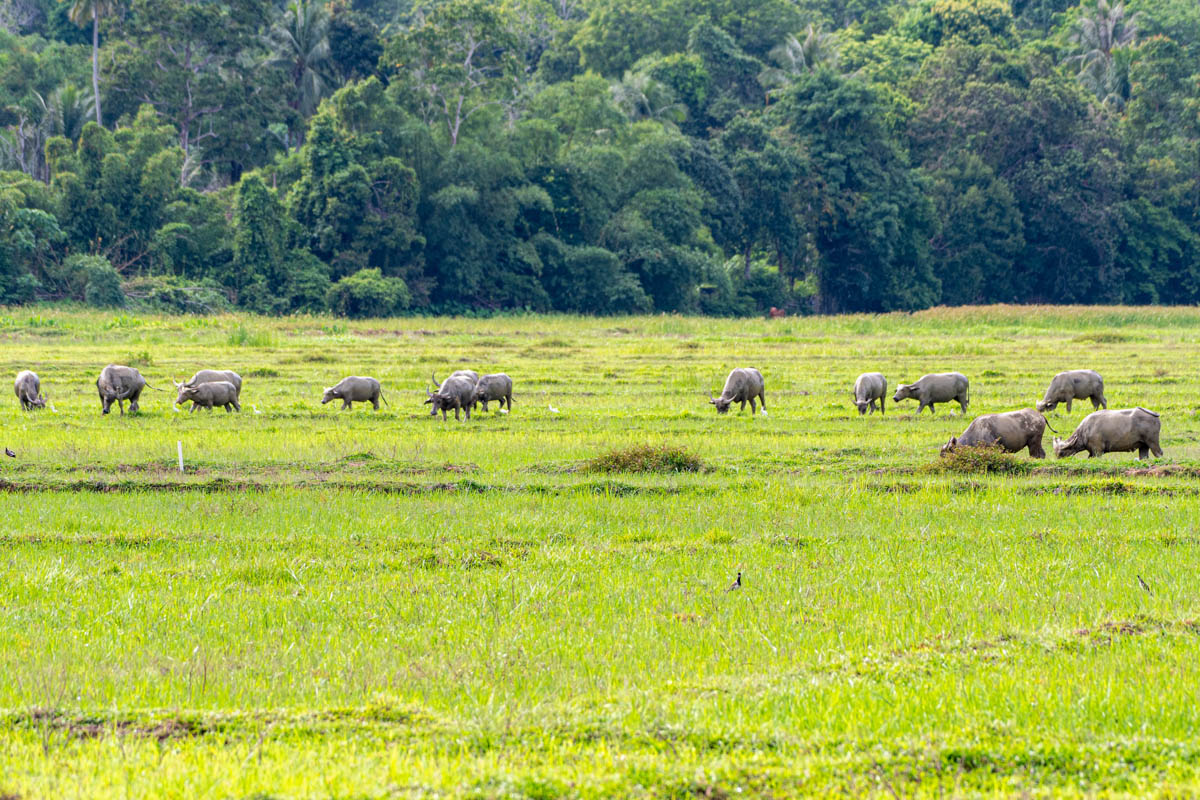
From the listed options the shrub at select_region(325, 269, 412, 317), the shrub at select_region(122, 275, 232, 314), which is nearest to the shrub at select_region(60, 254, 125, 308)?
the shrub at select_region(122, 275, 232, 314)

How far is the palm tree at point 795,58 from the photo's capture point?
69875mm

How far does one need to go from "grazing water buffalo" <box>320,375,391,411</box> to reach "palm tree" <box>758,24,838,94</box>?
5260 cm

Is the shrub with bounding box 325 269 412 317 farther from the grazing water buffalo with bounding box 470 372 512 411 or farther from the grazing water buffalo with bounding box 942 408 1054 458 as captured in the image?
the grazing water buffalo with bounding box 942 408 1054 458

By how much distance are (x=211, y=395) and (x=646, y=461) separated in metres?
9.80

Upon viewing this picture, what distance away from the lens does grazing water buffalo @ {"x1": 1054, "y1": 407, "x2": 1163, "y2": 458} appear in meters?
15.2

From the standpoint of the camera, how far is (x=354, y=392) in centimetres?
2186

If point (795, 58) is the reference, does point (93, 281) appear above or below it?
below

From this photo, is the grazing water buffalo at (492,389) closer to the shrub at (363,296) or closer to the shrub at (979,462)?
the shrub at (979,462)

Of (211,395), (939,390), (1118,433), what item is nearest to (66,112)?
(211,395)

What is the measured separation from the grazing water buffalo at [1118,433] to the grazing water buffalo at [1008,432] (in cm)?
39

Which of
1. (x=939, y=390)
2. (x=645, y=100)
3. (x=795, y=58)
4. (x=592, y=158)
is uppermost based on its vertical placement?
(x=795, y=58)

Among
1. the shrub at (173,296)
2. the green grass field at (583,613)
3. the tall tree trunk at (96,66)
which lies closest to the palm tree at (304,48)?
the tall tree trunk at (96,66)

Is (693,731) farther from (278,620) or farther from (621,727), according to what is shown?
(278,620)

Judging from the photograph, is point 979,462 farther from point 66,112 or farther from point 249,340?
point 66,112
